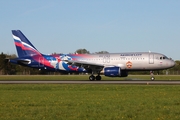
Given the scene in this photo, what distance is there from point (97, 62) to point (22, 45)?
13.3m

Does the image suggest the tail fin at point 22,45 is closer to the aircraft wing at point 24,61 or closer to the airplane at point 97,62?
the airplane at point 97,62

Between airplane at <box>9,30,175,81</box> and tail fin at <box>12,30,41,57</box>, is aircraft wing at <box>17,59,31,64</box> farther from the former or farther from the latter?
tail fin at <box>12,30,41,57</box>

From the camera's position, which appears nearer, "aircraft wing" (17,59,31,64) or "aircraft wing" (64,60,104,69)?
"aircraft wing" (64,60,104,69)

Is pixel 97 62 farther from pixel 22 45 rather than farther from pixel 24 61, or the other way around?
pixel 22 45

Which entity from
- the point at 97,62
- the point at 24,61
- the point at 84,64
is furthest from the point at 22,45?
the point at 97,62

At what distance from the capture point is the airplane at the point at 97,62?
4512 centimetres

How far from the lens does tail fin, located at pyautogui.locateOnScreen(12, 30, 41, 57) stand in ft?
173

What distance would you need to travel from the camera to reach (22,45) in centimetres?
5325

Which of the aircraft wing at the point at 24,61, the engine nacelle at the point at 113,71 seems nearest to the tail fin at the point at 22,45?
the aircraft wing at the point at 24,61

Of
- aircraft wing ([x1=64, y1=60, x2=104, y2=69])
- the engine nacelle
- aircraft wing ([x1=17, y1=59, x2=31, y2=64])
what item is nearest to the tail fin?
aircraft wing ([x1=17, y1=59, x2=31, y2=64])

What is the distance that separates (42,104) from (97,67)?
1164 inches

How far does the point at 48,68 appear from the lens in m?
50.6

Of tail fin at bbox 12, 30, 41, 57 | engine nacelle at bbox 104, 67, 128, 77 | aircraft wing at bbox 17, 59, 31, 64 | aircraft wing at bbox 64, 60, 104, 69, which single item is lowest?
engine nacelle at bbox 104, 67, 128, 77

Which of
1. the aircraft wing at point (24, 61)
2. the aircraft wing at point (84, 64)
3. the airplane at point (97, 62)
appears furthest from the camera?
the aircraft wing at point (24, 61)
